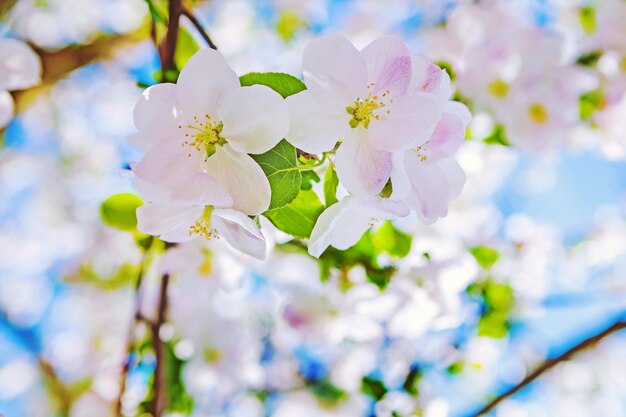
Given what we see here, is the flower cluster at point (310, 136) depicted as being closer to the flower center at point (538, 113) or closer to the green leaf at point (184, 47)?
the green leaf at point (184, 47)

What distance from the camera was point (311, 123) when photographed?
548mm

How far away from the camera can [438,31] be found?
1.63 metres

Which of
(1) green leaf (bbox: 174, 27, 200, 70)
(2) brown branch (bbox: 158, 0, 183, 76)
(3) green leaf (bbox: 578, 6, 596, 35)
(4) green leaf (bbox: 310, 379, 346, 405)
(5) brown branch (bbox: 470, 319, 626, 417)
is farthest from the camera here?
(4) green leaf (bbox: 310, 379, 346, 405)

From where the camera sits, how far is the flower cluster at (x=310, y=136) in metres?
0.54

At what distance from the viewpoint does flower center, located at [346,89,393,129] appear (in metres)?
0.57

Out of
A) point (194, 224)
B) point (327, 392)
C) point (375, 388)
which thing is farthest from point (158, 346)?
point (327, 392)

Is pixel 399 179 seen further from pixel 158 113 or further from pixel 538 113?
pixel 538 113

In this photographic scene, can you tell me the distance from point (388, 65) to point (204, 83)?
0.18 metres

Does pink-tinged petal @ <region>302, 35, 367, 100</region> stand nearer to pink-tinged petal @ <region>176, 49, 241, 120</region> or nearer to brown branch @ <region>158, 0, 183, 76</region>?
pink-tinged petal @ <region>176, 49, 241, 120</region>

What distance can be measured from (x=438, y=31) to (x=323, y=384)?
4.54ft

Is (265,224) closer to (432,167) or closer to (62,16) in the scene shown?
(432,167)

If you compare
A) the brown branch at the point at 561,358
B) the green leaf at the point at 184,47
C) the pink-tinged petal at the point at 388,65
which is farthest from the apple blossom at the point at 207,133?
the brown branch at the point at 561,358

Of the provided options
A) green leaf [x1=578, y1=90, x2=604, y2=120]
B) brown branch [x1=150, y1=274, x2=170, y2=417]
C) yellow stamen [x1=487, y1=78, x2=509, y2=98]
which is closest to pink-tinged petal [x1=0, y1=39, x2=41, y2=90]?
brown branch [x1=150, y1=274, x2=170, y2=417]

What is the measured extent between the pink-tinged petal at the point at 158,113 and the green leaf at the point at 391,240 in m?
0.48
